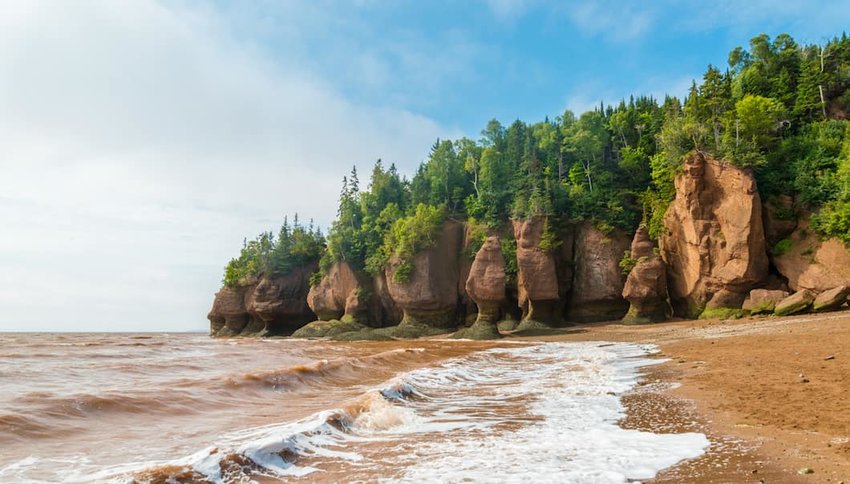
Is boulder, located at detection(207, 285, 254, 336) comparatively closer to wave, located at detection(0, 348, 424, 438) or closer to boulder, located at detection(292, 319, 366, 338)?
boulder, located at detection(292, 319, 366, 338)

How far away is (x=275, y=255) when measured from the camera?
5772cm

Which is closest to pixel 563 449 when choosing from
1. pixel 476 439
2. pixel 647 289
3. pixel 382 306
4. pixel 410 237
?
pixel 476 439

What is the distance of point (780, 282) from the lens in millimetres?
29781

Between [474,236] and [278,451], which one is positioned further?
[474,236]

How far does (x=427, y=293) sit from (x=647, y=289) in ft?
62.4

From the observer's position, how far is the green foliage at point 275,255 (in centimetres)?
5759

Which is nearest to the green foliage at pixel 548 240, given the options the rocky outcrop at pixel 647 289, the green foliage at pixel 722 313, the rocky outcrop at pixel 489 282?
the rocky outcrop at pixel 489 282

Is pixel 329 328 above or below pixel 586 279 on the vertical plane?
below

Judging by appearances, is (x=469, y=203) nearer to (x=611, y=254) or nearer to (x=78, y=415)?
(x=611, y=254)

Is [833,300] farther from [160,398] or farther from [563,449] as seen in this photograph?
[160,398]

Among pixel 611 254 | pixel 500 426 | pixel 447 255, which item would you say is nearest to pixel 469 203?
pixel 447 255

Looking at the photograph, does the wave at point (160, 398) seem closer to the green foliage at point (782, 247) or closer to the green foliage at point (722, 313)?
the green foliage at point (722, 313)

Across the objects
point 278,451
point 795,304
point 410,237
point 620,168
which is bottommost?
point 278,451

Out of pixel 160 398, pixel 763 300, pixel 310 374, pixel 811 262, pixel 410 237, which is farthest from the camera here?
pixel 410 237
